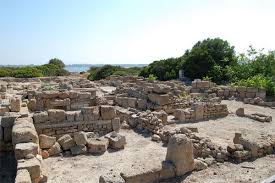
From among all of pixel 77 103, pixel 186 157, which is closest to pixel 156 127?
pixel 186 157

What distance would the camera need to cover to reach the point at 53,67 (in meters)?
60.4

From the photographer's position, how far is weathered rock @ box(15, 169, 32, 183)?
225 inches

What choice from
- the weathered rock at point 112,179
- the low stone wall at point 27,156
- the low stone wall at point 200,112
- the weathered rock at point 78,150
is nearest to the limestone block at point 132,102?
the low stone wall at point 200,112

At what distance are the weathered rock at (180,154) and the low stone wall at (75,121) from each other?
3537 millimetres

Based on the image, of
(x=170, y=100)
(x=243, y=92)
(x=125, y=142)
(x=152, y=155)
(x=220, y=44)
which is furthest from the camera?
(x=220, y=44)

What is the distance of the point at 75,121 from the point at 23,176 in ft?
15.1

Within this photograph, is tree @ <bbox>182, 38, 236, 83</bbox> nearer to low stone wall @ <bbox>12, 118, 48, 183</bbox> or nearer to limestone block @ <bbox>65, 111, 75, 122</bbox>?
limestone block @ <bbox>65, 111, 75, 122</bbox>

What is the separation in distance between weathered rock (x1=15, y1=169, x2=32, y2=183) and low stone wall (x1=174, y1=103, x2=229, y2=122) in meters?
8.88

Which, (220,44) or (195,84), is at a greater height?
(220,44)

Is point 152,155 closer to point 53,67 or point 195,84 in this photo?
point 195,84

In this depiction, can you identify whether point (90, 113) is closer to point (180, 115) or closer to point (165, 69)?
point (180, 115)

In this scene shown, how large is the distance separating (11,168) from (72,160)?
5.15 feet

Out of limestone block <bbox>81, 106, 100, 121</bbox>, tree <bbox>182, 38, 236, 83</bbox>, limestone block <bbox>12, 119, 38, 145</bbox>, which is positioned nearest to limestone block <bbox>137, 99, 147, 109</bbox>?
limestone block <bbox>81, 106, 100, 121</bbox>

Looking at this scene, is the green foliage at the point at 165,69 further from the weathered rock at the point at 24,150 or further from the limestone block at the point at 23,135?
the weathered rock at the point at 24,150
